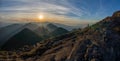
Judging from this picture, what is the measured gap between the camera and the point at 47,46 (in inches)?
3041

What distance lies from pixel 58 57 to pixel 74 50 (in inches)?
209

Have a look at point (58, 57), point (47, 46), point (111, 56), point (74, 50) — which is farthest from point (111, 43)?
point (47, 46)

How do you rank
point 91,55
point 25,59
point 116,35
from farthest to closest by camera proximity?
point 25,59, point 116,35, point 91,55

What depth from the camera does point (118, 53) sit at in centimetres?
5797

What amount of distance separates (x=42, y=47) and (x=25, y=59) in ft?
33.8

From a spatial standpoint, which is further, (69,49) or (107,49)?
(69,49)

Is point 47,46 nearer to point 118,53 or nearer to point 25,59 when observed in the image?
point 25,59

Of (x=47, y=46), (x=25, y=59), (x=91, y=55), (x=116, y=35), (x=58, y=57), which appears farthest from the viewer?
(x=47, y=46)

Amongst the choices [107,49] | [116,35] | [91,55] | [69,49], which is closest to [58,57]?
[69,49]

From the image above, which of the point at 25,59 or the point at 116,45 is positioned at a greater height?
the point at 116,45

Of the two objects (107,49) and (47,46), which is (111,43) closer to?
(107,49)

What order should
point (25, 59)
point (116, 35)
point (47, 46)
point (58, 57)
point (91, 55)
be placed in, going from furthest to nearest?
point (47, 46)
point (25, 59)
point (116, 35)
point (58, 57)
point (91, 55)

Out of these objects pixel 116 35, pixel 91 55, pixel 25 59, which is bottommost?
pixel 25 59

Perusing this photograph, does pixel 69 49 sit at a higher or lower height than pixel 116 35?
lower
